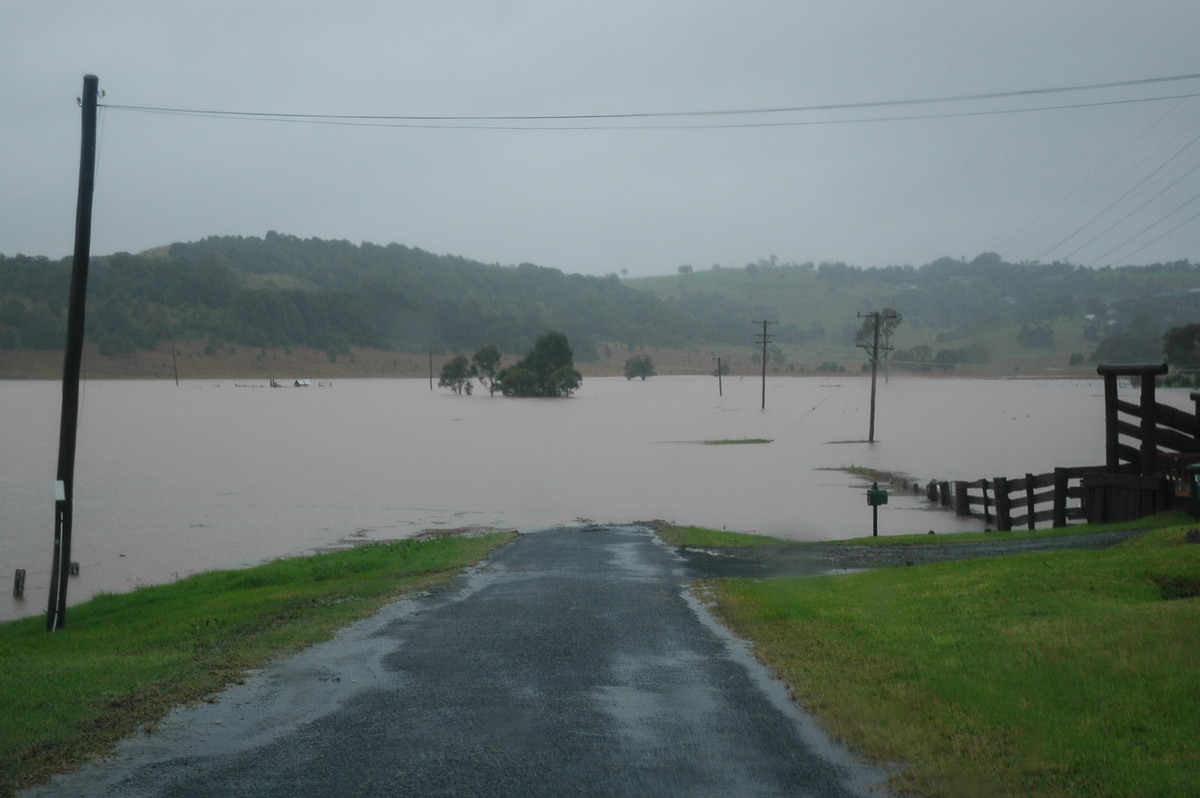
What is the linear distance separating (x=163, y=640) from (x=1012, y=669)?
9.11 m

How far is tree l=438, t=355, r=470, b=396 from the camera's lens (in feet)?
582

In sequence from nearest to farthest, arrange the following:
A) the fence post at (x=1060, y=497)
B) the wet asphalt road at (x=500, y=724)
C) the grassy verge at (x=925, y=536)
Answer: the wet asphalt road at (x=500, y=724) → the grassy verge at (x=925, y=536) → the fence post at (x=1060, y=497)

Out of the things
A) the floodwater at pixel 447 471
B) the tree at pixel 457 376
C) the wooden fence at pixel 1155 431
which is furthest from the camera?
the tree at pixel 457 376

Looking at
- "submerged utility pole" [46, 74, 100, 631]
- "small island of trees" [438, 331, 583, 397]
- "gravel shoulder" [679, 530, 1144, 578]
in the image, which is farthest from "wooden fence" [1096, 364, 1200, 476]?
"small island of trees" [438, 331, 583, 397]

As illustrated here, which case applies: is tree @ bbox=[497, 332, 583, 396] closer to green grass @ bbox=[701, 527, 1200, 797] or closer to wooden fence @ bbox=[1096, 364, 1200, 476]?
wooden fence @ bbox=[1096, 364, 1200, 476]

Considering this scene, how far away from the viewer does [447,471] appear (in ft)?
180

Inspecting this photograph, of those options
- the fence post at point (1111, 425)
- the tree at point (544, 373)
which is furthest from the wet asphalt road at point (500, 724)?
the tree at point (544, 373)

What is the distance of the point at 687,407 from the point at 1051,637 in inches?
→ 4824

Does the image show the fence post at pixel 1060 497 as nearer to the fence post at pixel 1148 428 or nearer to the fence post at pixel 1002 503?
the fence post at pixel 1148 428

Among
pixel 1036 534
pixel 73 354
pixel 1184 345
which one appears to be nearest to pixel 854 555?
pixel 1036 534

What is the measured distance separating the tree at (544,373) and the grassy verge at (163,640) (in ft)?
441

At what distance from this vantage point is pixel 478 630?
1174 cm

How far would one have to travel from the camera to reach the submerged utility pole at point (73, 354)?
56.2 ft

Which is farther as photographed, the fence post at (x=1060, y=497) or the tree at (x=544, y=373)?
the tree at (x=544, y=373)
